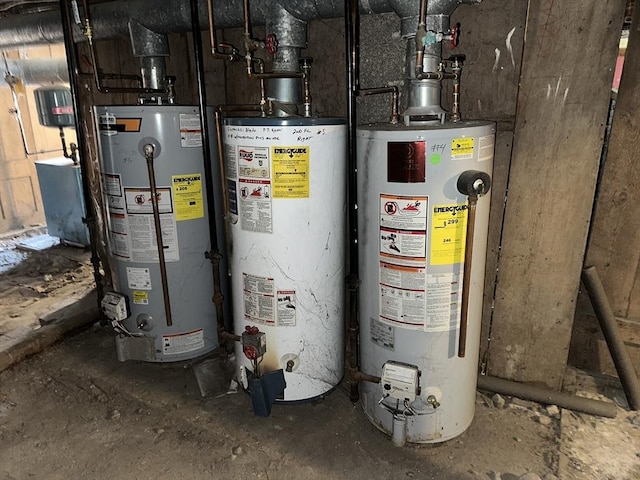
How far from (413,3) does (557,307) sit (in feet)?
4.08

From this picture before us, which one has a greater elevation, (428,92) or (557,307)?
(428,92)

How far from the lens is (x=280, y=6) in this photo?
5.55 feet

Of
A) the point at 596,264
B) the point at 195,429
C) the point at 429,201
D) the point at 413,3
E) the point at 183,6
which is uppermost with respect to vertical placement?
the point at 183,6

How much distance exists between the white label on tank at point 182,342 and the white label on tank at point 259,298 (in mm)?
519

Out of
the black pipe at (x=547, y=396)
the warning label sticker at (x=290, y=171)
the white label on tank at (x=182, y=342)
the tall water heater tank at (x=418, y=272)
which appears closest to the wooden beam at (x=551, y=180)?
the black pipe at (x=547, y=396)

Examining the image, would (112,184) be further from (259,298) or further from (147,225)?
(259,298)

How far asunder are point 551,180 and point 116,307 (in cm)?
184

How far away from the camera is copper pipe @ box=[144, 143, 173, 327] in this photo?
183cm

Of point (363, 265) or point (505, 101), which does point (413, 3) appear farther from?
point (363, 265)

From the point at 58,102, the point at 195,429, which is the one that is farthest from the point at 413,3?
the point at 58,102

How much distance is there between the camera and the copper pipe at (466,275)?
1.34 meters

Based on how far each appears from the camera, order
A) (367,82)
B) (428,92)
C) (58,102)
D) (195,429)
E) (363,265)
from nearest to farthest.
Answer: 1. (428,92)
2. (363,265)
3. (195,429)
4. (367,82)
5. (58,102)

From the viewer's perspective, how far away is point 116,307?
2.02 m

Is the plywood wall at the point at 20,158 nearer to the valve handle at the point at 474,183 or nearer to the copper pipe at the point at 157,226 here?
the copper pipe at the point at 157,226
